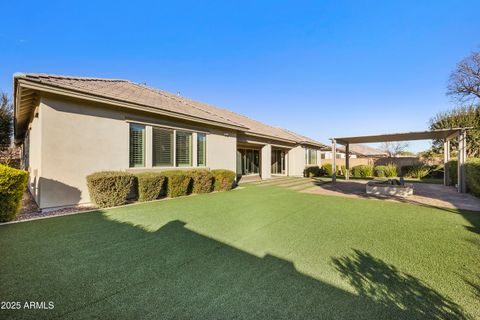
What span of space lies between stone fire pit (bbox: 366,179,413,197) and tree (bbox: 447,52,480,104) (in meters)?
21.5

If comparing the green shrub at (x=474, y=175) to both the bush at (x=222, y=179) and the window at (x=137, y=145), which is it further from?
the window at (x=137, y=145)

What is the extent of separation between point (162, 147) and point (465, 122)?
27.0 m

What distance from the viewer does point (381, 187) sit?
1034cm

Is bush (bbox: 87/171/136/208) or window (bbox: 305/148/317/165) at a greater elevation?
window (bbox: 305/148/317/165)

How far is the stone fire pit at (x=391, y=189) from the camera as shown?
9.88 meters

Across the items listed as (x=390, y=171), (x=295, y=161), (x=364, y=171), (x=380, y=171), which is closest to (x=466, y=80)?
(x=390, y=171)

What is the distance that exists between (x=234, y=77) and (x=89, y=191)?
13.5 meters

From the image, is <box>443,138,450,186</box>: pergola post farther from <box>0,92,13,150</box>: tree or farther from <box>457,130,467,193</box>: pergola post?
<box>0,92,13,150</box>: tree

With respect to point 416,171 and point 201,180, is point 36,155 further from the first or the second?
point 416,171

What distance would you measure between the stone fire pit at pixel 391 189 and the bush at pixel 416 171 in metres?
11.9

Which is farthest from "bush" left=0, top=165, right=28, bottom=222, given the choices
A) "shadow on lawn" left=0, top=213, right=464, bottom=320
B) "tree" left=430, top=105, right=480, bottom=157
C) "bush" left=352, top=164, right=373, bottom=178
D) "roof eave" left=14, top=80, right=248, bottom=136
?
"tree" left=430, top=105, right=480, bottom=157

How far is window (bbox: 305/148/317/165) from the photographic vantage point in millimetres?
22591

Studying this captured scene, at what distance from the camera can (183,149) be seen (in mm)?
10797

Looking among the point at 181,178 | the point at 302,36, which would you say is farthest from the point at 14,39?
the point at 302,36
